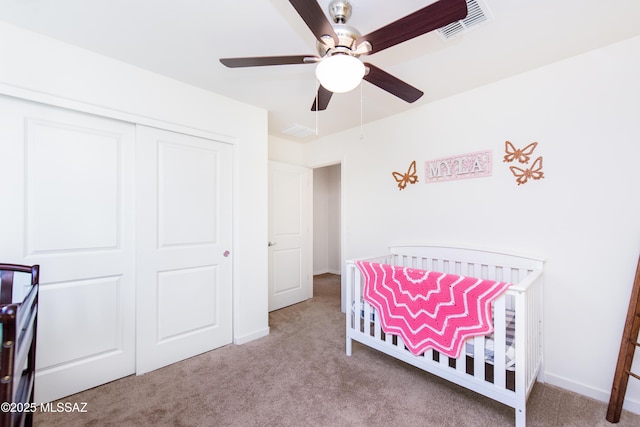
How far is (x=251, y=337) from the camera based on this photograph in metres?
2.61

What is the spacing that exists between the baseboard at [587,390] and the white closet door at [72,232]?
3089 millimetres

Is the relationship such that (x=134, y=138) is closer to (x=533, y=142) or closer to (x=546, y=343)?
(x=533, y=142)

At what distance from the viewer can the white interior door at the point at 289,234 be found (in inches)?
136

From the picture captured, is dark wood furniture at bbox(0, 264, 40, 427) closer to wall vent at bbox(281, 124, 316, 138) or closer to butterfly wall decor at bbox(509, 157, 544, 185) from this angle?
wall vent at bbox(281, 124, 316, 138)

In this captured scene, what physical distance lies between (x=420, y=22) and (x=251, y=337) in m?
2.70

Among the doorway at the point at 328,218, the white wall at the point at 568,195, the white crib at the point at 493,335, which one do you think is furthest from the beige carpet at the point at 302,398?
the doorway at the point at 328,218

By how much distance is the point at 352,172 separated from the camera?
130 inches

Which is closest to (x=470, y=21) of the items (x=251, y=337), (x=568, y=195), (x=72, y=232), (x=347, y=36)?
(x=347, y=36)

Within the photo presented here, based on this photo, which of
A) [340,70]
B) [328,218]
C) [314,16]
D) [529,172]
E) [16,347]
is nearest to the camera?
[16,347]

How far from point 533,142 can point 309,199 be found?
2560 millimetres

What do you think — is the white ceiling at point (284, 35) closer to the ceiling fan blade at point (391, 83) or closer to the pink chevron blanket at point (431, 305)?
the ceiling fan blade at point (391, 83)

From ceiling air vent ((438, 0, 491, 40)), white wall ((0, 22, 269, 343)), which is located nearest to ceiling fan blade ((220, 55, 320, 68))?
ceiling air vent ((438, 0, 491, 40))

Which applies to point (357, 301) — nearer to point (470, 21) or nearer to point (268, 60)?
point (268, 60)

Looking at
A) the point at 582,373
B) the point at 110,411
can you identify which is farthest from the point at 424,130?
the point at 110,411
